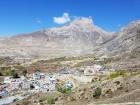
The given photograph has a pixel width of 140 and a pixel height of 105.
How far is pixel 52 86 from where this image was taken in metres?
127

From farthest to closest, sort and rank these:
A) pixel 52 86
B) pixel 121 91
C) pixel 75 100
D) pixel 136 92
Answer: pixel 52 86 → pixel 75 100 → pixel 121 91 → pixel 136 92

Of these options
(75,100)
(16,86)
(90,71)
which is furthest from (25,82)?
(75,100)

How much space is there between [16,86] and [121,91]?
293ft

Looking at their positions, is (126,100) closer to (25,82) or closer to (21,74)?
(25,82)

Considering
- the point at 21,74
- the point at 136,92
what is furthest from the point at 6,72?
the point at 136,92

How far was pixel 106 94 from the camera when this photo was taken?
5769cm

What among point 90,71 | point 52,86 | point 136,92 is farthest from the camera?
point 90,71

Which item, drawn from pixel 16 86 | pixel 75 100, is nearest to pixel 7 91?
pixel 16 86

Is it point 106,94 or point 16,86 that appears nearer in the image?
point 106,94

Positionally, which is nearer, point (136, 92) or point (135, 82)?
point (136, 92)

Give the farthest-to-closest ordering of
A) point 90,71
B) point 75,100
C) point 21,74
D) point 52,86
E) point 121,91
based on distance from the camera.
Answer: point 21,74 < point 90,71 < point 52,86 < point 75,100 < point 121,91

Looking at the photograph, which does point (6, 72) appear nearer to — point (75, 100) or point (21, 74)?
point (21, 74)

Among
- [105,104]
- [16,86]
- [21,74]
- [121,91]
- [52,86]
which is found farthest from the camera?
[21,74]

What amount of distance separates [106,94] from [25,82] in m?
90.8
